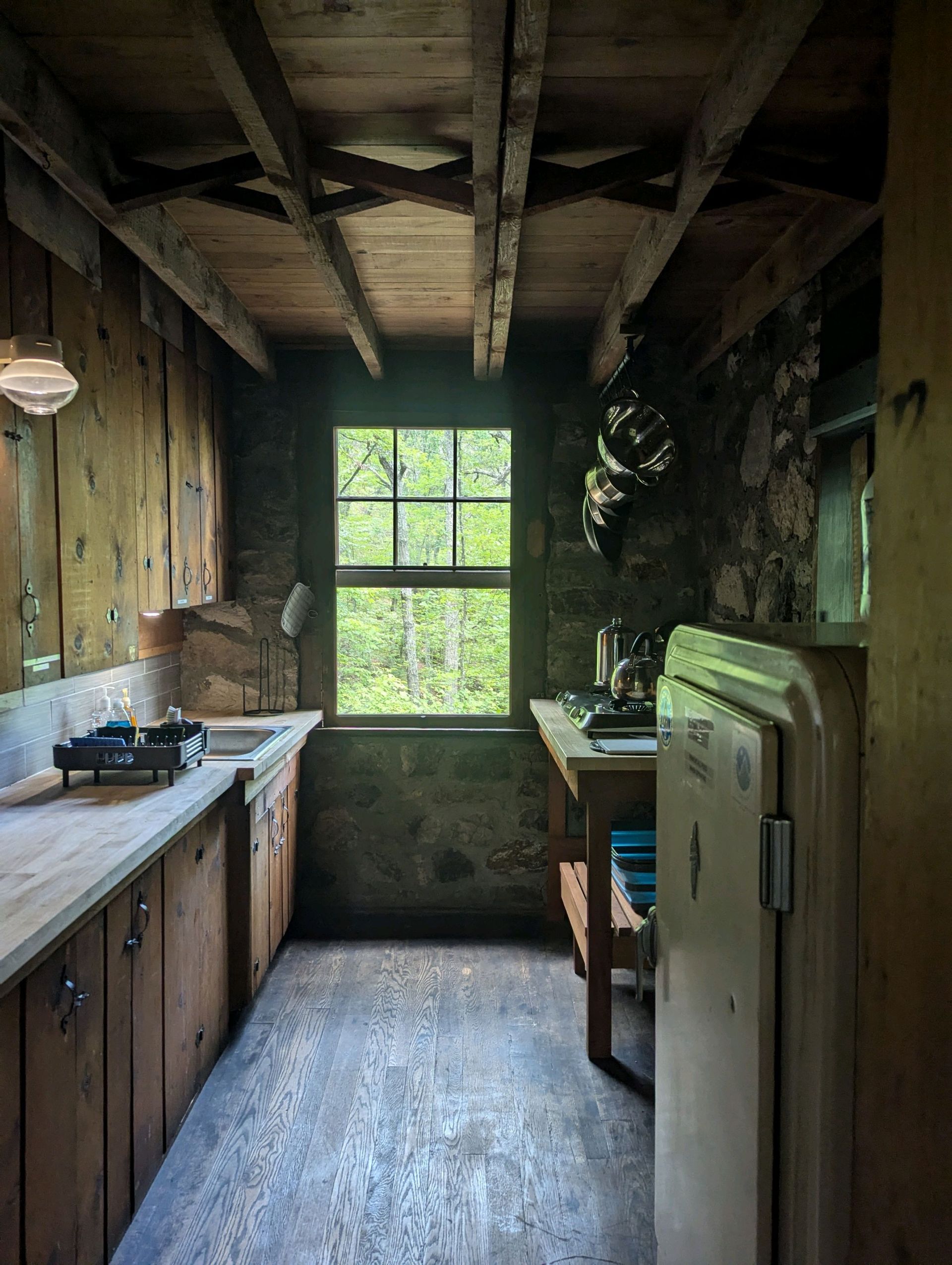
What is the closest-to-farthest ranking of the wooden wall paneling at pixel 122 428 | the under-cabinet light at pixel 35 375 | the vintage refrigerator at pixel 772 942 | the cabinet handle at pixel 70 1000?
the vintage refrigerator at pixel 772 942, the cabinet handle at pixel 70 1000, the under-cabinet light at pixel 35 375, the wooden wall paneling at pixel 122 428

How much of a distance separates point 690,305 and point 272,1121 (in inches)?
125

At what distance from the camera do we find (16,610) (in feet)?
6.31

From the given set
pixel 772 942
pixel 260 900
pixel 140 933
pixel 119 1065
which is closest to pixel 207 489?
pixel 260 900

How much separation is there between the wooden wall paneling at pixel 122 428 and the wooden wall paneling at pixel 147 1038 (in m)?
0.81

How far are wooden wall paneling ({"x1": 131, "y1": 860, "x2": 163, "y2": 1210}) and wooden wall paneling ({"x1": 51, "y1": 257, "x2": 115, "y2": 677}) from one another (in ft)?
2.08

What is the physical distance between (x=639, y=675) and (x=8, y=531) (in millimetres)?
2172

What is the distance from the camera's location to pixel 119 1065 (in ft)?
5.97

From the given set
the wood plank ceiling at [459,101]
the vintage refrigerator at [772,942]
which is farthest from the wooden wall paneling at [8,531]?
the vintage refrigerator at [772,942]

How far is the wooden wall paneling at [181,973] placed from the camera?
2.16 meters

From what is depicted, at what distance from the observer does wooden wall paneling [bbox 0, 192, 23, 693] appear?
1847 millimetres

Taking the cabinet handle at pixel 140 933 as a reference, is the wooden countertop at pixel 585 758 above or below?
above

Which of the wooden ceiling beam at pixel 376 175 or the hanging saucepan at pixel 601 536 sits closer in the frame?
the wooden ceiling beam at pixel 376 175

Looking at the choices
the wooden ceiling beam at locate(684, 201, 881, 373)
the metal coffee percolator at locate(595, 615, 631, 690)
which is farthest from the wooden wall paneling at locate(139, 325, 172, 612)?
the wooden ceiling beam at locate(684, 201, 881, 373)

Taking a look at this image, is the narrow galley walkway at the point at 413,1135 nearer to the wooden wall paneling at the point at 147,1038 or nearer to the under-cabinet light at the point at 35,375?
the wooden wall paneling at the point at 147,1038
